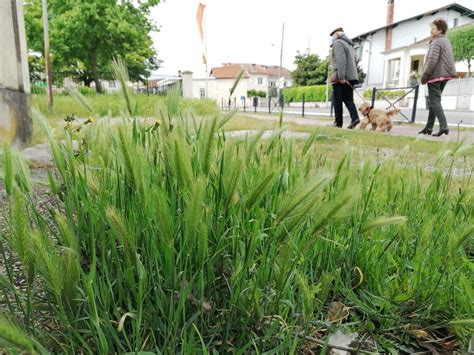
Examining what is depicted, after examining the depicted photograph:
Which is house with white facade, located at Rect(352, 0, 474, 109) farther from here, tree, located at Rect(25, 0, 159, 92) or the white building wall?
tree, located at Rect(25, 0, 159, 92)

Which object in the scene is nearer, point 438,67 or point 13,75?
point 13,75

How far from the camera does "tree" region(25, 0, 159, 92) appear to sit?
738 inches

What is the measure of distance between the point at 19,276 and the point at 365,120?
21.2ft

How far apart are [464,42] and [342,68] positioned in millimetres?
20838

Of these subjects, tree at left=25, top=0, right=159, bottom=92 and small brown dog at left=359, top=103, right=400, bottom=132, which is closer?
small brown dog at left=359, top=103, right=400, bottom=132

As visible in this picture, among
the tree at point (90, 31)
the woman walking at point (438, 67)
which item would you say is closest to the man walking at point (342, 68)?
the woman walking at point (438, 67)

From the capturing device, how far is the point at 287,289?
74cm

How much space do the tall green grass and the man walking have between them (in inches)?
207

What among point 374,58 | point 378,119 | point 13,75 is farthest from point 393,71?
point 13,75

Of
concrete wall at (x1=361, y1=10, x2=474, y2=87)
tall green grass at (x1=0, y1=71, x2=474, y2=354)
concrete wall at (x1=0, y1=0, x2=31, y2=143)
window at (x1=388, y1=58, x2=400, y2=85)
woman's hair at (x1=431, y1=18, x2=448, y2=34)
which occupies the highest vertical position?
concrete wall at (x1=361, y1=10, x2=474, y2=87)

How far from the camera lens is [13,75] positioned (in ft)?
9.66

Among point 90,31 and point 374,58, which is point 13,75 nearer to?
point 90,31

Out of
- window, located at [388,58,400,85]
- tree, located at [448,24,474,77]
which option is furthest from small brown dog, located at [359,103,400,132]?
window, located at [388,58,400,85]

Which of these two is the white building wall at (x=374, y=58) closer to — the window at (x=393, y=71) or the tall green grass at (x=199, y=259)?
the window at (x=393, y=71)
